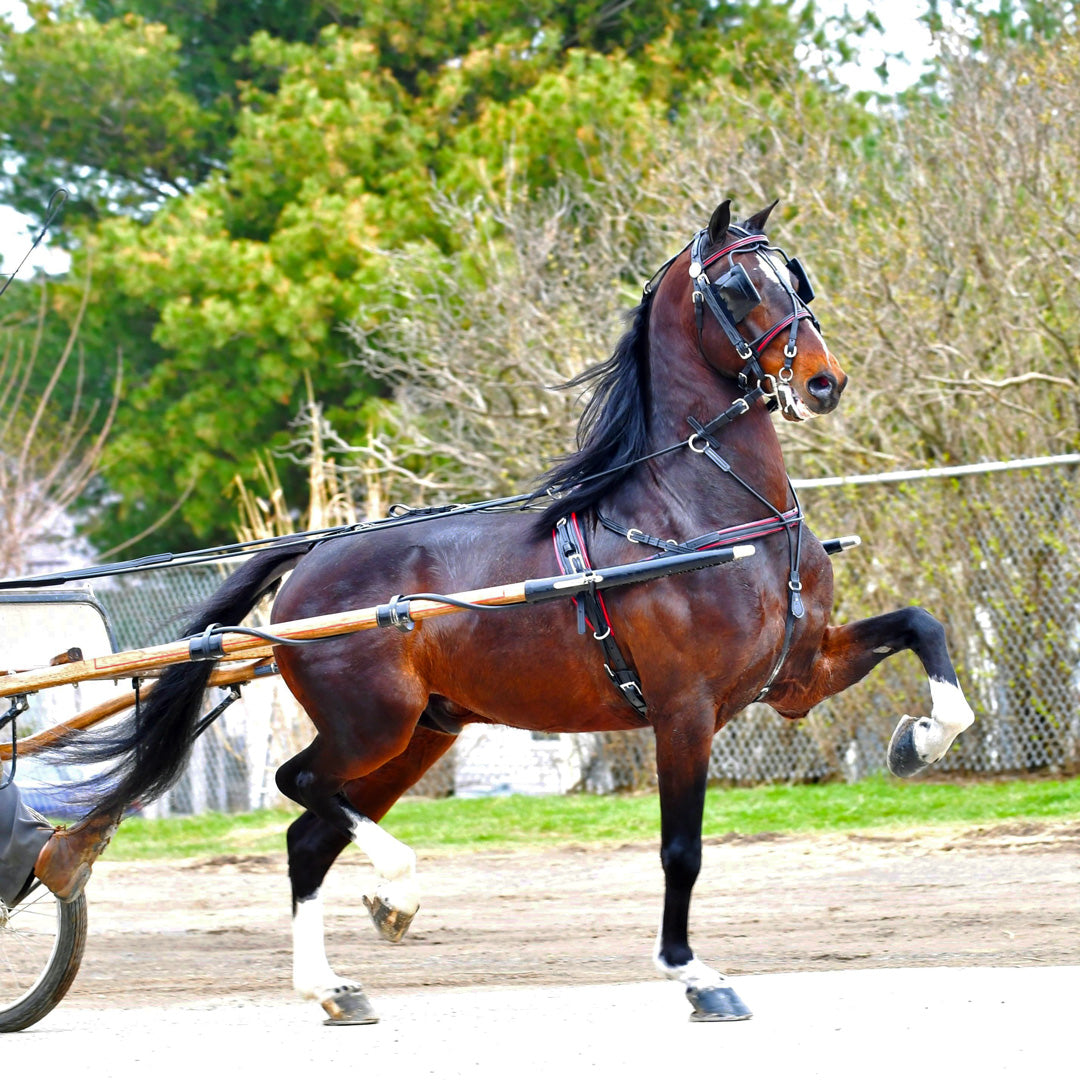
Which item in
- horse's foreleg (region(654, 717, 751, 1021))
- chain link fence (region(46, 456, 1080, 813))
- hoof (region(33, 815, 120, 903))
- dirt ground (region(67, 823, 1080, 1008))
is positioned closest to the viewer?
horse's foreleg (region(654, 717, 751, 1021))

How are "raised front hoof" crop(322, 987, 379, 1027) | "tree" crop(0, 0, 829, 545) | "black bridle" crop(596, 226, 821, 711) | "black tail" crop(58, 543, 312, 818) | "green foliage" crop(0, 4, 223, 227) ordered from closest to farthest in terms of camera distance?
"black bridle" crop(596, 226, 821, 711), "raised front hoof" crop(322, 987, 379, 1027), "black tail" crop(58, 543, 312, 818), "tree" crop(0, 0, 829, 545), "green foliage" crop(0, 4, 223, 227)

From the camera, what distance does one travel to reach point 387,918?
5129 mm

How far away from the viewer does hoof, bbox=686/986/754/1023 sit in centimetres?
455

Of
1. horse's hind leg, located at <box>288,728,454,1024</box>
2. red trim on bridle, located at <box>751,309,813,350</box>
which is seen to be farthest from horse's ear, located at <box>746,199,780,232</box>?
horse's hind leg, located at <box>288,728,454,1024</box>

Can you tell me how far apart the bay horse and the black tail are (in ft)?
0.44

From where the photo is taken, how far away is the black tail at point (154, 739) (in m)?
5.68

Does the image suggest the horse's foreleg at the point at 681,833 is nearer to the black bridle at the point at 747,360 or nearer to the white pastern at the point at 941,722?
the black bridle at the point at 747,360

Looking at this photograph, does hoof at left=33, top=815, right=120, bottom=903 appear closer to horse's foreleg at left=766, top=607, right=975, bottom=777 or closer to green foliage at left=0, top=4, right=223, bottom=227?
horse's foreleg at left=766, top=607, right=975, bottom=777

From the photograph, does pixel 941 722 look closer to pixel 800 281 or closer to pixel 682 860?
pixel 682 860

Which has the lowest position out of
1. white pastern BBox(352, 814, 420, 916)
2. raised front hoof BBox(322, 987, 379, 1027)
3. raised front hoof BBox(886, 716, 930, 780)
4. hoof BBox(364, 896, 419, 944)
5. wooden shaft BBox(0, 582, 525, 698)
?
raised front hoof BBox(322, 987, 379, 1027)

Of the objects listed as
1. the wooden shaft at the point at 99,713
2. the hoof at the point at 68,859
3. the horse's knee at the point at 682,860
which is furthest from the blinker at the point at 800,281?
the hoof at the point at 68,859

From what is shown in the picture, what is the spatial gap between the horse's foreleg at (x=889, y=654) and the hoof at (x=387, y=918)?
1482mm

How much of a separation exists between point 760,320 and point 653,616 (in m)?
1.02

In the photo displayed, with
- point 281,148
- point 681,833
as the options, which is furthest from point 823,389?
point 281,148
